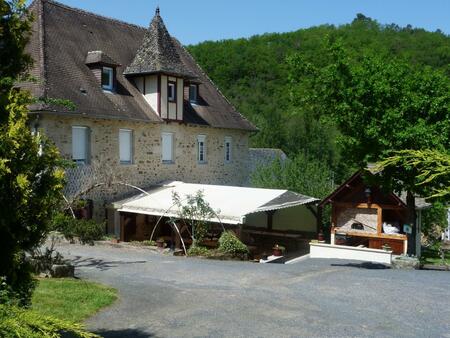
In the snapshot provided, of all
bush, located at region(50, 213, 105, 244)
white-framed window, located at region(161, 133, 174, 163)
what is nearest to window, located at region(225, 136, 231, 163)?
white-framed window, located at region(161, 133, 174, 163)

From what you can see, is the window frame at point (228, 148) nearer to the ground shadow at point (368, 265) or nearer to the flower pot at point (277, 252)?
the flower pot at point (277, 252)

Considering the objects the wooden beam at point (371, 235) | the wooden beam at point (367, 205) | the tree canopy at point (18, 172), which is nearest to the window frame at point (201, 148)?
the wooden beam at point (367, 205)

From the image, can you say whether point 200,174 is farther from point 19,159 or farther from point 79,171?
point 19,159

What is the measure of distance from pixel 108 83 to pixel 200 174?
22.5 ft

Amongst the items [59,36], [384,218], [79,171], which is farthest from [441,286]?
[59,36]

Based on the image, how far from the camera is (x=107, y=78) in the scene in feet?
75.1

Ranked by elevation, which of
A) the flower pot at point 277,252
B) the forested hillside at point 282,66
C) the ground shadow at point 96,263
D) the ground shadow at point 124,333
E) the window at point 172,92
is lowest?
the flower pot at point 277,252

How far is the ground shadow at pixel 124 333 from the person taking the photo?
26.4ft

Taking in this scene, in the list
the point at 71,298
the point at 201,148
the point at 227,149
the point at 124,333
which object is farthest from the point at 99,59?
the point at 124,333

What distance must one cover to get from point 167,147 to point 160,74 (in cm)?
349

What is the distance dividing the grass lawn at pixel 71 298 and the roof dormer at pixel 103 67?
12485 millimetres

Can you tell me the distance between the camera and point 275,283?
512 inches

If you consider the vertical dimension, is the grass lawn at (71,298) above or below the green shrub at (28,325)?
below

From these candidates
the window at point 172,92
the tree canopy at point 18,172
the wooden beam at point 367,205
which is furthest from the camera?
the window at point 172,92
